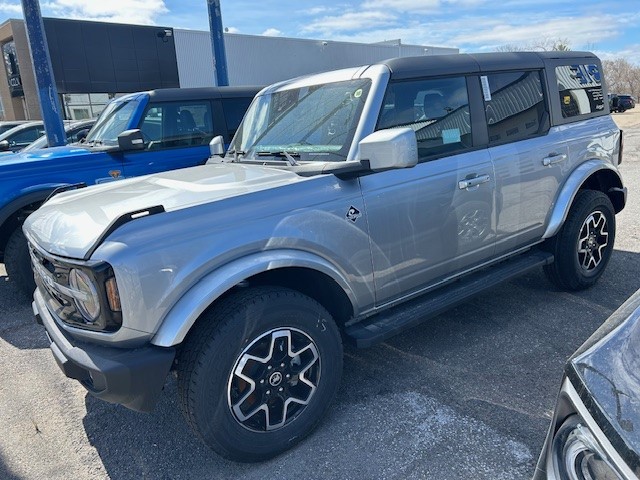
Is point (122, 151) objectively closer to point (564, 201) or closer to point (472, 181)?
point (472, 181)

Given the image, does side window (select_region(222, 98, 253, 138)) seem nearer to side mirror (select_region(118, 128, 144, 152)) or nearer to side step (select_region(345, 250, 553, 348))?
side mirror (select_region(118, 128, 144, 152))

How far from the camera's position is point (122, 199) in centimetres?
273

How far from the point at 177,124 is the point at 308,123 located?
3.45 meters

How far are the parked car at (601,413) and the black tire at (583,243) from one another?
2.80 m

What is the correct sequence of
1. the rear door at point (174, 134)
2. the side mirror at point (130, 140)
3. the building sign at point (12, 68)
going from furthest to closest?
the building sign at point (12, 68), the rear door at point (174, 134), the side mirror at point (130, 140)

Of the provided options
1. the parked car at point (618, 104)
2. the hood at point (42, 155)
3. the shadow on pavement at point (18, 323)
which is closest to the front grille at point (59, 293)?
the shadow on pavement at point (18, 323)

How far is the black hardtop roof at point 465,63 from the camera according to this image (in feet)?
10.5

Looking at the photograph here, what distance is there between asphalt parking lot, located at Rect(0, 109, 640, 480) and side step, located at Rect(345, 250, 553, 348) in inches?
17.3

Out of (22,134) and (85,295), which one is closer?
(85,295)

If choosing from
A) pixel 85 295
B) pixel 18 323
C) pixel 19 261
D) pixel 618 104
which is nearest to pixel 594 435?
pixel 85 295

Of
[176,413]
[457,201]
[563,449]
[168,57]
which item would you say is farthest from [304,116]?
[168,57]

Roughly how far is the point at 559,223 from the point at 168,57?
27353 mm

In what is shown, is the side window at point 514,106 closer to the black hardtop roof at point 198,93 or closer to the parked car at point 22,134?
the black hardtop roof at point 198,93

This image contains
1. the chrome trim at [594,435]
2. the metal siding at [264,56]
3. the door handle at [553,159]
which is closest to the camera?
the chrome trim at [594,435]
